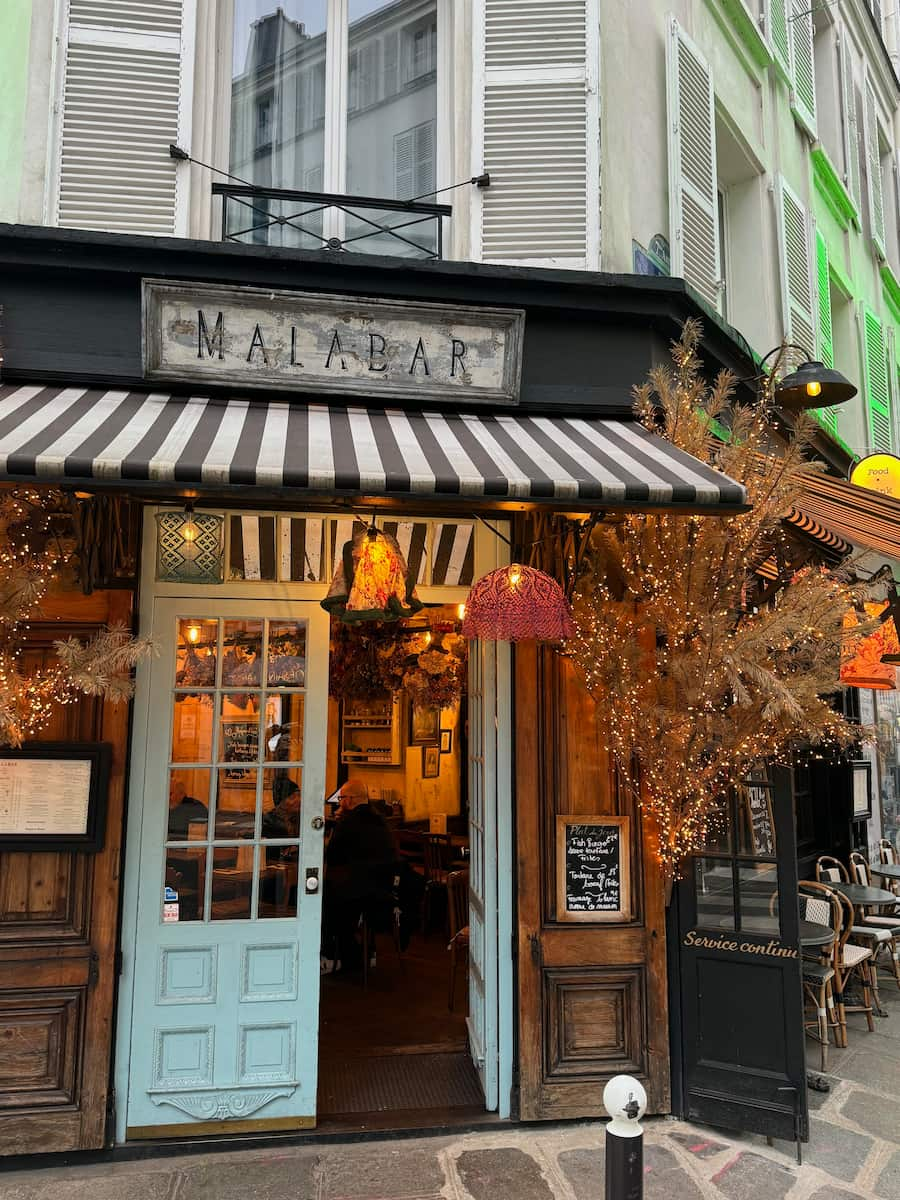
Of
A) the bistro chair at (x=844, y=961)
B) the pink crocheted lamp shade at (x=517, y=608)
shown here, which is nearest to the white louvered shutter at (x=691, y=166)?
the pink crocheted lamp shade at (x=517, y=608)

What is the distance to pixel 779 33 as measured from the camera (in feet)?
27.6

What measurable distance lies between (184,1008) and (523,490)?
336cm

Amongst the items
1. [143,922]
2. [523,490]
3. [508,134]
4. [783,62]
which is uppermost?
[783,62]

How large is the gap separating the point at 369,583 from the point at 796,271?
6.39 m

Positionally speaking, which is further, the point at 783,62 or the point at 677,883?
the point at 783,62

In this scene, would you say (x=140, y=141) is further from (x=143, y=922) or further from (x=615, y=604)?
(x=143, y=922)

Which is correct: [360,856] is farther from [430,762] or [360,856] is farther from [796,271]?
[796,271]

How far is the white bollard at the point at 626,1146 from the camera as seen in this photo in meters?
2.72

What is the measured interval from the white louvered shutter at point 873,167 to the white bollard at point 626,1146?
1207 cm

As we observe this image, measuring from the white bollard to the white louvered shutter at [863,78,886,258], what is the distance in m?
12.1

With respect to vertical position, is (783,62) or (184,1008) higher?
(783,62)

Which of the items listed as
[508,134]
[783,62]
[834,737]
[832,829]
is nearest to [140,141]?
[508,134]

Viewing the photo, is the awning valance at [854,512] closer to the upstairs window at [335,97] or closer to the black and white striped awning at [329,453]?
the black and white striped awning at [329,453]

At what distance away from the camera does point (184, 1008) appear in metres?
4.56
